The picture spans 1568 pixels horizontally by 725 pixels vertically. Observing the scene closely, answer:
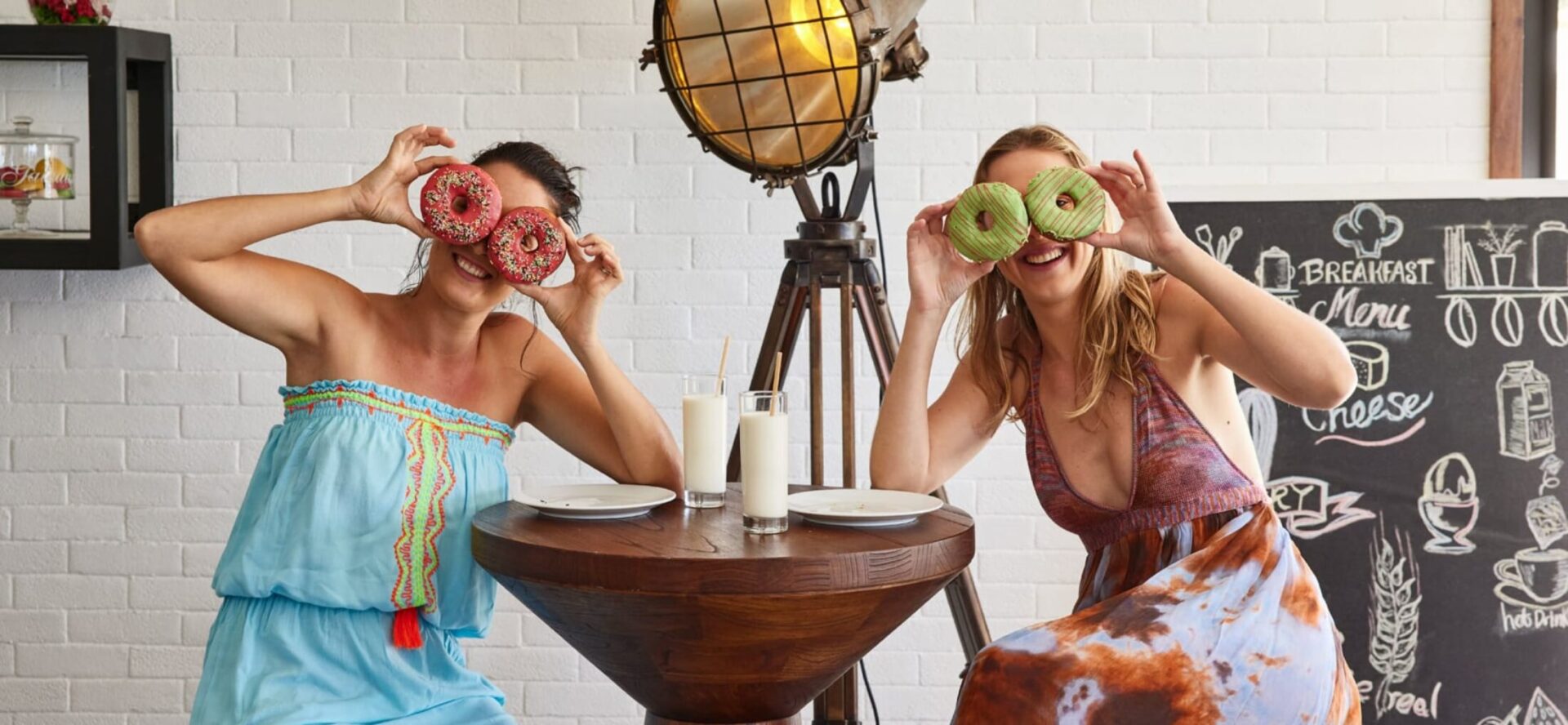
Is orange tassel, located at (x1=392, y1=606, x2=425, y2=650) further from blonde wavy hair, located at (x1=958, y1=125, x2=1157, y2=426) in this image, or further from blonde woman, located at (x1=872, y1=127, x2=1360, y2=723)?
blonde wavy hair, located at (x1=958, y1=125, x2=1157, y2=426)

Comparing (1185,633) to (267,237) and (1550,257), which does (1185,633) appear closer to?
(267,237)

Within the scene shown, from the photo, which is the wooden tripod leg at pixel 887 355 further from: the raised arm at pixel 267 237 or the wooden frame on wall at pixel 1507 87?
the wooden frame on wall at pixel 1507 87

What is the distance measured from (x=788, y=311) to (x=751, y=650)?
832 millimetres

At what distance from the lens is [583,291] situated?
81.3 inches

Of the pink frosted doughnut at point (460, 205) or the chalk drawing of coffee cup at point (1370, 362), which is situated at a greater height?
the pink frosted doughnut at point (460, 205)

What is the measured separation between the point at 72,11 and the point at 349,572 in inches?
66.5

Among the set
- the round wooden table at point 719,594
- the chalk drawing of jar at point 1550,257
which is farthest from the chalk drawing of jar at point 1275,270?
the round wooden table at point 719,594

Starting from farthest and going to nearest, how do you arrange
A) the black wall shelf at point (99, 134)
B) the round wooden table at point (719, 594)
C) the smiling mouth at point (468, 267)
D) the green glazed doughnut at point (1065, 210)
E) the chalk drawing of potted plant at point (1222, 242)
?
the chalk drawing of potted plant at point (1222, 242)
the black wall shelf at point (99, 134)
the smiling mouth at point (468, 267)
the green glazed doughnut at point (1065, 210)
the round wooden table at point (719, 594)

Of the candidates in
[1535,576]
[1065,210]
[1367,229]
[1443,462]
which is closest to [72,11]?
[1065,210]

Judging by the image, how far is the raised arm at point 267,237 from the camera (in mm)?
1916

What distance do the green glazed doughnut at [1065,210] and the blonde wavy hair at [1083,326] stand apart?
0.11 meters

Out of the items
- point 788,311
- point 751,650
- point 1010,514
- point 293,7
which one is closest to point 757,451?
point 751,650

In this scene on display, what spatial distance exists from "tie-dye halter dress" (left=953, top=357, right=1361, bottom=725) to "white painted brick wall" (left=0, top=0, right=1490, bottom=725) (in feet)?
4.29

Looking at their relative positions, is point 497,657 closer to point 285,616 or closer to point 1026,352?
point 285,616
